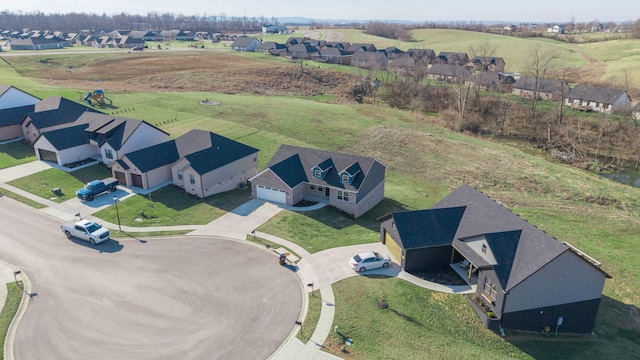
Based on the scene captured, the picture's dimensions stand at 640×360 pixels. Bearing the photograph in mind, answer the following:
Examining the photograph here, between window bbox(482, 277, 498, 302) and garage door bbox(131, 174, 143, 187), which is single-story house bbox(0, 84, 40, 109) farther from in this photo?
window bbox(482, 277, 498, 302)

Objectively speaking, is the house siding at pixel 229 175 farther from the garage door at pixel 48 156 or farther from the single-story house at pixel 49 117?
the single-story house at pixel 49 117

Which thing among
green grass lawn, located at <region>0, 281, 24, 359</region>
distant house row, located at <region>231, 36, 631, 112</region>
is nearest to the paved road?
green grass lawn, located at <region>0, 281, 24, 359</region>

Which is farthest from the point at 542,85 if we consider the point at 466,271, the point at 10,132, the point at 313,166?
the point at 10,132

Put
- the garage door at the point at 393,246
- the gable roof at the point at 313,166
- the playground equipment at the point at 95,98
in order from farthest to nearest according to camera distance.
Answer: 1. the playground equipment at the point at 95,98
2. the gable roof at the point at 313,166
3. the garage door at the point at 393,246

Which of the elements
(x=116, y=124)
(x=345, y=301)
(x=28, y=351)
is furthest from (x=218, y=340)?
(x=116, y=124)

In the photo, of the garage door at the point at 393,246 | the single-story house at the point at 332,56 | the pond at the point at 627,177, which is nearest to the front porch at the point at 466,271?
the garage door at the point at 393,246
